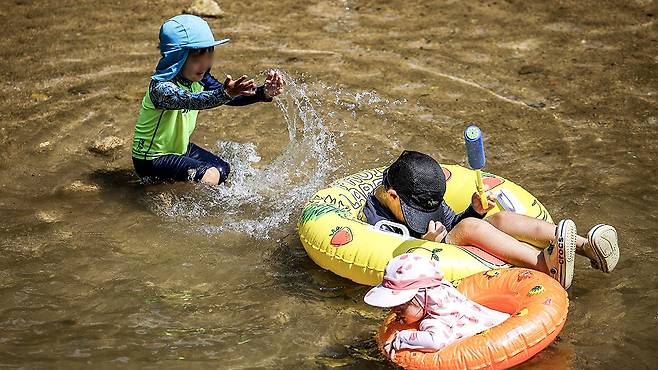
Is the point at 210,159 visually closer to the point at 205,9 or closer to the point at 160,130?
the point at 160,130

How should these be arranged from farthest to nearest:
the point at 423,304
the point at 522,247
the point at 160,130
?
the point at 160,130 < the point at 522,247 < the point at 423,304

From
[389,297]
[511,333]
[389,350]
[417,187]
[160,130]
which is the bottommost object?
[389,350]

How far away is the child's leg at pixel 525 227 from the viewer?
5.66 metres

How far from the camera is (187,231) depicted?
6.73 meters

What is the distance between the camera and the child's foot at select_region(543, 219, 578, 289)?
527 cm

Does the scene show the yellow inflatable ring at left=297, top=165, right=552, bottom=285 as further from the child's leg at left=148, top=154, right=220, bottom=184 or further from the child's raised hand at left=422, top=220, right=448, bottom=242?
the child's leg at left=148, top=154, right=220, bottom=184

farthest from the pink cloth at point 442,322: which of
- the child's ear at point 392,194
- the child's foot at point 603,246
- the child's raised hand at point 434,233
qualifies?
the child's ear at point 392,194

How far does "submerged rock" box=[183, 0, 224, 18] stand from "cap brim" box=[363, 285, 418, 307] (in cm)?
594

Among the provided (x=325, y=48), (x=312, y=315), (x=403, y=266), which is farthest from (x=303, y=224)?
(x=325, y=48)

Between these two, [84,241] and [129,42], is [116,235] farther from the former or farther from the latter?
[129,42]

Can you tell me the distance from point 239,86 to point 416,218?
1443 mm

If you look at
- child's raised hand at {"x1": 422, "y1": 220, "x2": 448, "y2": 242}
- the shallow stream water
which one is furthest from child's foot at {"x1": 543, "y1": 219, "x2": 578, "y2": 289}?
child's raised hand at {"x1": 422, "y1": 220, "x2": 448, "y2": 242}

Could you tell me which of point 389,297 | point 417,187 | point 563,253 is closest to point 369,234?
point 417,187

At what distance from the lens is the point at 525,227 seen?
5742mm
